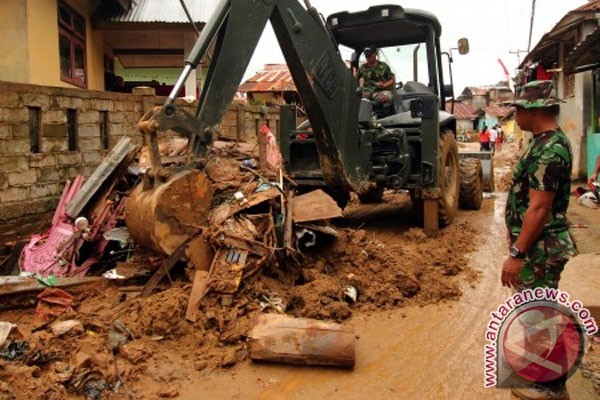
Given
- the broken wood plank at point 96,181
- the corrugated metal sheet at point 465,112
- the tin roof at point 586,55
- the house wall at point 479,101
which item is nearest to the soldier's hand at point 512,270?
the broken wood plank at point 96,181

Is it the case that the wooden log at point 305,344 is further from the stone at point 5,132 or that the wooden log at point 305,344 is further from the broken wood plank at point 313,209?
the stone at point 5,132

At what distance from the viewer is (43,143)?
6527 mm

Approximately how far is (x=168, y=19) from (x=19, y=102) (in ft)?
23.1

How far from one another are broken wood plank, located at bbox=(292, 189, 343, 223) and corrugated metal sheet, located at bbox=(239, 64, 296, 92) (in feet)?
55.5

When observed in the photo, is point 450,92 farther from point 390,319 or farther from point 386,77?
point 390,319

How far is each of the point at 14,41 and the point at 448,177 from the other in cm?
741

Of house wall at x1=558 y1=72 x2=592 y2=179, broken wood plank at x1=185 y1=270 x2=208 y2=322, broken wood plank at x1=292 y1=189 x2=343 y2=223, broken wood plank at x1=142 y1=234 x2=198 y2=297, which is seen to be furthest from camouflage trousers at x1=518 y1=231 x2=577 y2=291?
house wall at x1=558 y1=72 x2=592 y2=179

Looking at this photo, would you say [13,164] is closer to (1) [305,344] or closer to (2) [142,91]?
(2) [142,91]

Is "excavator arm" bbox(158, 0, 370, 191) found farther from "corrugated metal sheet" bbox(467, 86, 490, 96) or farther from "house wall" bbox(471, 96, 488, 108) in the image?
"house wall" bbox(471, 96, 488, 108)

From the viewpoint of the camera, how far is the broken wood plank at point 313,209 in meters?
5.16

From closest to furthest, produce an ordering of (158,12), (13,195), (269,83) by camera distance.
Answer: (13,195) → (158,12) → (269,83)

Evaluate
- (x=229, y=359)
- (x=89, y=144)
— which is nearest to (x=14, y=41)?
(x=89, y=144)

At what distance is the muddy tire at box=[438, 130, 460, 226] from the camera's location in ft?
23.3

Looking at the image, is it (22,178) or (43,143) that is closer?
(22,178)
